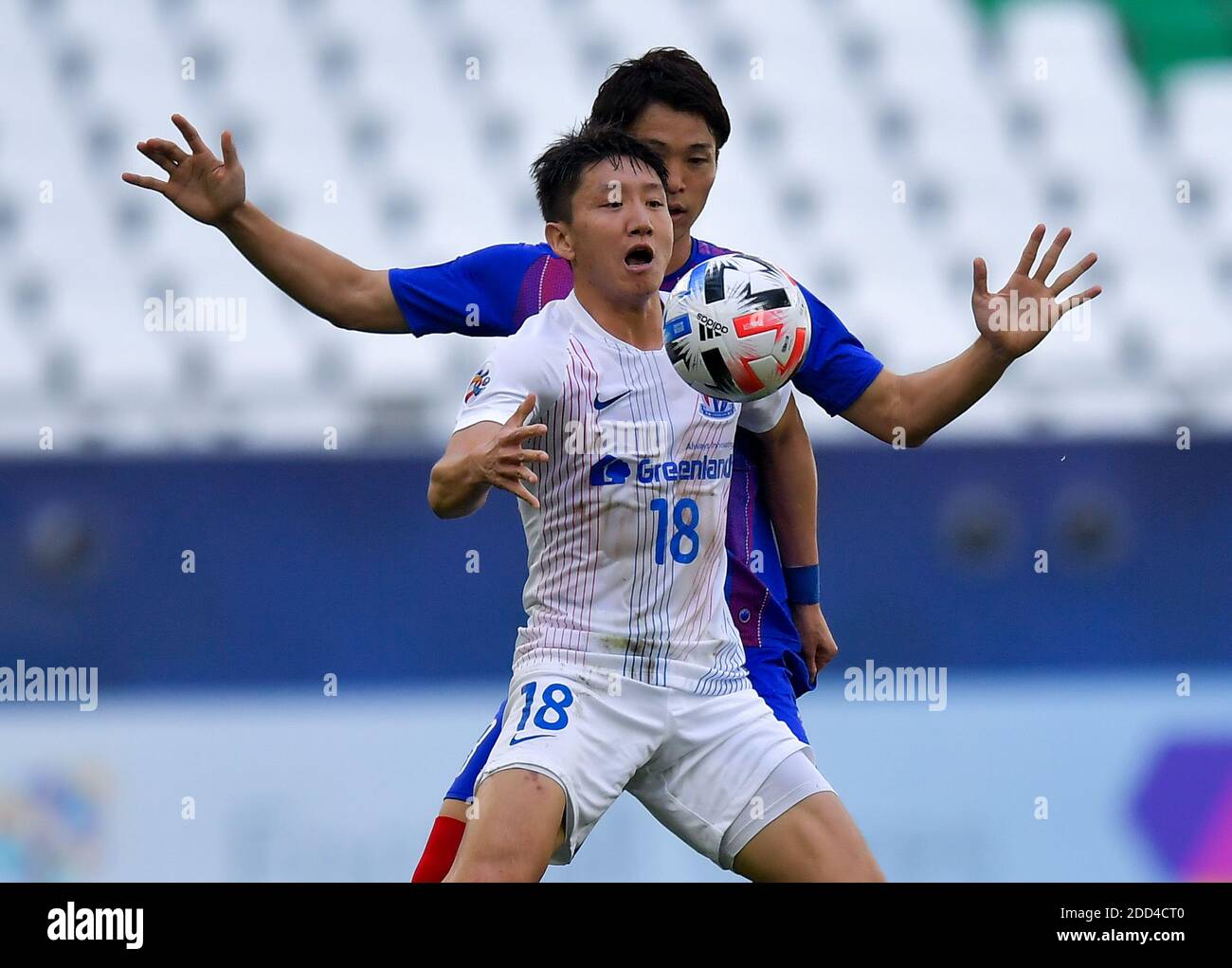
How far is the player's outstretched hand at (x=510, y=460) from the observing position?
264 centimetres

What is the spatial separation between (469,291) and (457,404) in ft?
16.7

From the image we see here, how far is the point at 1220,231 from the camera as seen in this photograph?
10688 mm

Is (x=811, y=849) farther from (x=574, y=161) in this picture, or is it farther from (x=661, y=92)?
(x=661, y=92)

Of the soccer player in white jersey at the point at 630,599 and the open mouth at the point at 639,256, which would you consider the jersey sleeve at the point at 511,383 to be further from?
the open mouth at the point at 639,256

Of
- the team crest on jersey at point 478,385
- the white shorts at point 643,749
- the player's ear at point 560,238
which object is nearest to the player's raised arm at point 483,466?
the team crest on jersey at point 478,385

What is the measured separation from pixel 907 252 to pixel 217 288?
167 inches

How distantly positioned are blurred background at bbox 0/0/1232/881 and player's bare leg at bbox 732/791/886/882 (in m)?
2.57

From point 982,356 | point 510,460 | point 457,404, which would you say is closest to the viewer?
point 510,460

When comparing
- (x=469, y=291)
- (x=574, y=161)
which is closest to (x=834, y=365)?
(x=574, y=161)

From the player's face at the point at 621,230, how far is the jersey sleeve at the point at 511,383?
0.67 ft

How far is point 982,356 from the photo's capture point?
3213 millimetres

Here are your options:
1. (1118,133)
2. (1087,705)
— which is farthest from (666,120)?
(1118,133)

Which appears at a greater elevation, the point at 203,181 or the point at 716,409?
the point at 203,181
